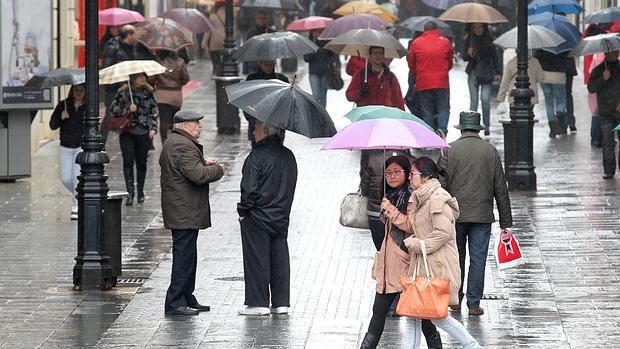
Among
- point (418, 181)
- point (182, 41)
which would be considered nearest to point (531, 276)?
point (418, 181)

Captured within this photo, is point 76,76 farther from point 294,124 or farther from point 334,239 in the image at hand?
point 294,124

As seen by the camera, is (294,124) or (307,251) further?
(307,251)

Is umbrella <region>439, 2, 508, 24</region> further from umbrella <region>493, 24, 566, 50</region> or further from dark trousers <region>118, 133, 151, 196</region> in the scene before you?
dark trousers <region>118, 133, 151, 196</region>

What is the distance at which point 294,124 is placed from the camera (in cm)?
1288

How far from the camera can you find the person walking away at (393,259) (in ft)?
38.2

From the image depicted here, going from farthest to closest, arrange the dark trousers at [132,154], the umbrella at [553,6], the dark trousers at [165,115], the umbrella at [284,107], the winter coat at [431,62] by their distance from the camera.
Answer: the umbrella at [553,6] < the winter coat at [431,62] < the dark trousers at [165,115] < the dark trousers at [132,154] < the umbrella at [284,107]

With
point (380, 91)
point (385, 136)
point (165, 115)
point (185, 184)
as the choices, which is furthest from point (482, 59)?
point (385, 136)

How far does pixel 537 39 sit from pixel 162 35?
5.49m

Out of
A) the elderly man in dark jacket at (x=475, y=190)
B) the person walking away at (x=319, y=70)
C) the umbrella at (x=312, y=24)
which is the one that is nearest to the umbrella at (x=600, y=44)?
the person walking away at (x=319, y=70)

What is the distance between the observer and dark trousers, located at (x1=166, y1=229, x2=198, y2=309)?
44.0 ft

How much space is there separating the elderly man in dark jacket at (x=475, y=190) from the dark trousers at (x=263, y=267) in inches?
56.1

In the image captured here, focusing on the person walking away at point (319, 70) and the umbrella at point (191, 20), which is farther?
the umbrella at point (191, 20)

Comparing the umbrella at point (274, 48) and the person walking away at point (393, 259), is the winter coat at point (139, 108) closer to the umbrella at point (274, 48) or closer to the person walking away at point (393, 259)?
the umbrella at point (274, 48)

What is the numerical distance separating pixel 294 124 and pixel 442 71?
11.6 meters
